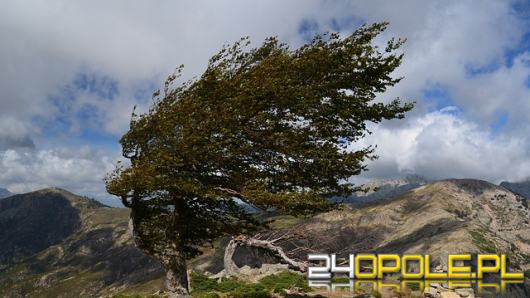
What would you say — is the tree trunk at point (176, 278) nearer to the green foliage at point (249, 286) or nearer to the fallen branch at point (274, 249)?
the fallen branch at point (274, 249)

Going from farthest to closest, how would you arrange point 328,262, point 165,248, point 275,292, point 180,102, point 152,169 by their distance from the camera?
1. point 275,292
2. point 328,262
3. point 165,248
4. point 180,102
5. point 152,169

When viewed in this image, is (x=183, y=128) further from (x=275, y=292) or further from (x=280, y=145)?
(x=275, y=292)

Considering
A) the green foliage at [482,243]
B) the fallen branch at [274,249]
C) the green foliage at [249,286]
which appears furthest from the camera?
the green foliage at [482,243]

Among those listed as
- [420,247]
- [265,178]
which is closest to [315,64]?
[265,178]

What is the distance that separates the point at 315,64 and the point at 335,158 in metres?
4.69

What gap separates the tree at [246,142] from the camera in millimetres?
20875

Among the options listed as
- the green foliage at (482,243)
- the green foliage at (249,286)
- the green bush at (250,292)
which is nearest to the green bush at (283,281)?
the green foliage at (249,286)

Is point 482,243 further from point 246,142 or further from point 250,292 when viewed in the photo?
point 246,142

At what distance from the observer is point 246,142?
22438mm

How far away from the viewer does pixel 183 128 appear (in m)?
20.9

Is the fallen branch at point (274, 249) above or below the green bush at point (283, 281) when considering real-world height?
above

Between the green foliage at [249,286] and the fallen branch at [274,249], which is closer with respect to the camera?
the fallen branch at [274,249]

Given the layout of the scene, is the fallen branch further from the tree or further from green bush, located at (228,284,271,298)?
green bush, located at (228,284,271,298)

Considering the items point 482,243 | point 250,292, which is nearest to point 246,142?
point 250,292
